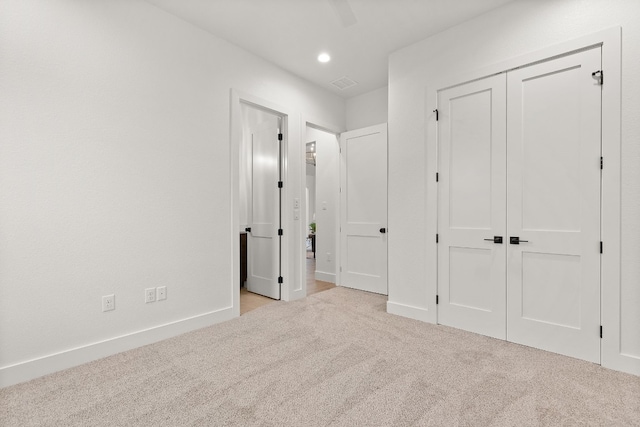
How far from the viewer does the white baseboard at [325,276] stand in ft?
16.6

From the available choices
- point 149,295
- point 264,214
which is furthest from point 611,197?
point 149,295

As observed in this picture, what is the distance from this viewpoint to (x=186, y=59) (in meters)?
2.93

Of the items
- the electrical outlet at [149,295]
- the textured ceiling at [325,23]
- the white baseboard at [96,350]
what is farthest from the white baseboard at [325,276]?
the textured ceiling at [325,23]

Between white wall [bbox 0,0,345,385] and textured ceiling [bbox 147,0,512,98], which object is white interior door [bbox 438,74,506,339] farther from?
→ white wall [bbox 0,0,345,385]

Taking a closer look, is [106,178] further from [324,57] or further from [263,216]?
[324,57]

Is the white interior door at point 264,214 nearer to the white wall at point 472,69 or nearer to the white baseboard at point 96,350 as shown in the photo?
the white baseboard at point 96,350

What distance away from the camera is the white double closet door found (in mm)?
2338

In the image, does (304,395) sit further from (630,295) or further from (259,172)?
(259,172)

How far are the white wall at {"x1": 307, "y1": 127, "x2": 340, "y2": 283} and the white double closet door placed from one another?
214 cm

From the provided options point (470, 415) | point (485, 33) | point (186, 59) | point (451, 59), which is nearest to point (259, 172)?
point (186, 59)

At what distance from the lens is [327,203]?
5.18 metres

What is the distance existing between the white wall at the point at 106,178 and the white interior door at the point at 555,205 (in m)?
2.74

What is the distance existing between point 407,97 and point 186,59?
227 centimetres

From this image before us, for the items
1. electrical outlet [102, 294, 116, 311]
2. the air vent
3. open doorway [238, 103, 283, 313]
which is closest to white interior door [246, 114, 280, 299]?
open doorway [238, 103, 283, 313]
